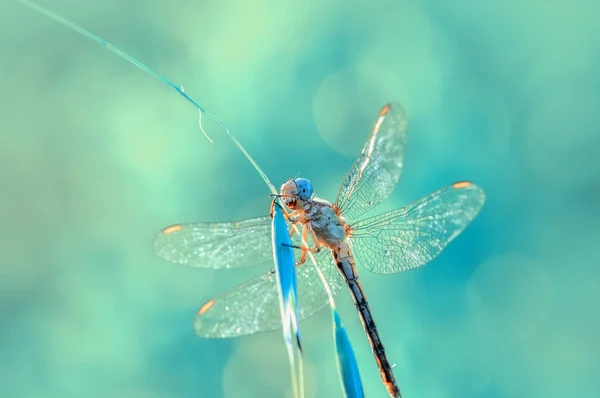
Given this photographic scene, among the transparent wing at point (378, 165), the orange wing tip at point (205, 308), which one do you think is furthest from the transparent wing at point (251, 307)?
the transparent wing at point (378, 165)

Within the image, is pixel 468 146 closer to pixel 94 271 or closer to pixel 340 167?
pixel 340 167

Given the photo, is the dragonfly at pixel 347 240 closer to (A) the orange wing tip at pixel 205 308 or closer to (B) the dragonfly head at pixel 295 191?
(A) the orange wing tip at pixel 205 308

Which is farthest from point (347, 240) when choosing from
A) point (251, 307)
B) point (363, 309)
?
point (251, 307)

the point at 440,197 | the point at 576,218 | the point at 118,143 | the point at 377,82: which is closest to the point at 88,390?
the point at 118,143

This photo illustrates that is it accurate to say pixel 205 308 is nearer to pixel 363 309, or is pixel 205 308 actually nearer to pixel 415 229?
pixel 363 309

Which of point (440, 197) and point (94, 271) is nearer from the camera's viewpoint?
point (440, 197)

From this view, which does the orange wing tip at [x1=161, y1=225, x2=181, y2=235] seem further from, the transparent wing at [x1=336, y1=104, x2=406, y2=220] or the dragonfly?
the transparent wing at [x1=336, y1=104, x2=406, y2=220]
